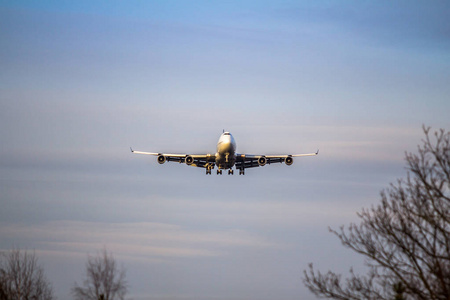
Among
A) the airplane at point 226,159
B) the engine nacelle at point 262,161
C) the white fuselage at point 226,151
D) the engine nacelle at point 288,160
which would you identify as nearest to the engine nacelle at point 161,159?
the airplane at point 226,159

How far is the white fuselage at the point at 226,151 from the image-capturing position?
86938 millimetres

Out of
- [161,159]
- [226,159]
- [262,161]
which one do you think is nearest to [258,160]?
[262,161]

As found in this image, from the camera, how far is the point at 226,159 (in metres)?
88.2

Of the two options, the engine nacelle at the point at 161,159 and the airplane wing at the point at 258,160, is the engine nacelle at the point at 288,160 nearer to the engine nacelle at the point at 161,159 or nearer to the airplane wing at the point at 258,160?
the airplane wing at the point at 258,160

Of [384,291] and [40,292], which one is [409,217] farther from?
[40,292]

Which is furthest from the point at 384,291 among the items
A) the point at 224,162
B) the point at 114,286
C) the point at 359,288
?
the point at 224,162

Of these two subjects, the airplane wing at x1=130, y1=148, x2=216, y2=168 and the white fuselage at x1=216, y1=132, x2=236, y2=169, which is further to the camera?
the airplane wing at x1=130, y1=148, x2=216, y2=168

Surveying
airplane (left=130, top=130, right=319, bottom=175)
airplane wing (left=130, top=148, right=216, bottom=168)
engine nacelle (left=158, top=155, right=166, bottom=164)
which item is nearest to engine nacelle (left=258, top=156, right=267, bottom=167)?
airplane (left=130, top=130, right=319, bottom=175)

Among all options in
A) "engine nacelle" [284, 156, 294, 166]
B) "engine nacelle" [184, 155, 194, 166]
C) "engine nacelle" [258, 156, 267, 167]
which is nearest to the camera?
"engine nacelle" [184, 155, 194, 166]

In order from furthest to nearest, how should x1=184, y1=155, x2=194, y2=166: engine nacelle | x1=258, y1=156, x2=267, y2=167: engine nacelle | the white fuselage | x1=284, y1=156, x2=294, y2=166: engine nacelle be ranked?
x1=284, y1=156, x2=294, y2=166: engine nacelle < x1=258, y1=156, x2=267, y2=167: engine nacelle < x1=184, y1=155, x2=194, y2=166: engine nacelle < the white fuselage

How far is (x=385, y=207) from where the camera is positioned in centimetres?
2591

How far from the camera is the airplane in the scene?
8763 centimetres

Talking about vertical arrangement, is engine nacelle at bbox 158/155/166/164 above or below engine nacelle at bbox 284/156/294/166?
above

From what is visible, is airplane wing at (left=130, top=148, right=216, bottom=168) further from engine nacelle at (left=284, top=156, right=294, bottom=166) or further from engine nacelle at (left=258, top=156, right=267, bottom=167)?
engine nacelle at (left=284, top=156, right=294, bottom=166)
